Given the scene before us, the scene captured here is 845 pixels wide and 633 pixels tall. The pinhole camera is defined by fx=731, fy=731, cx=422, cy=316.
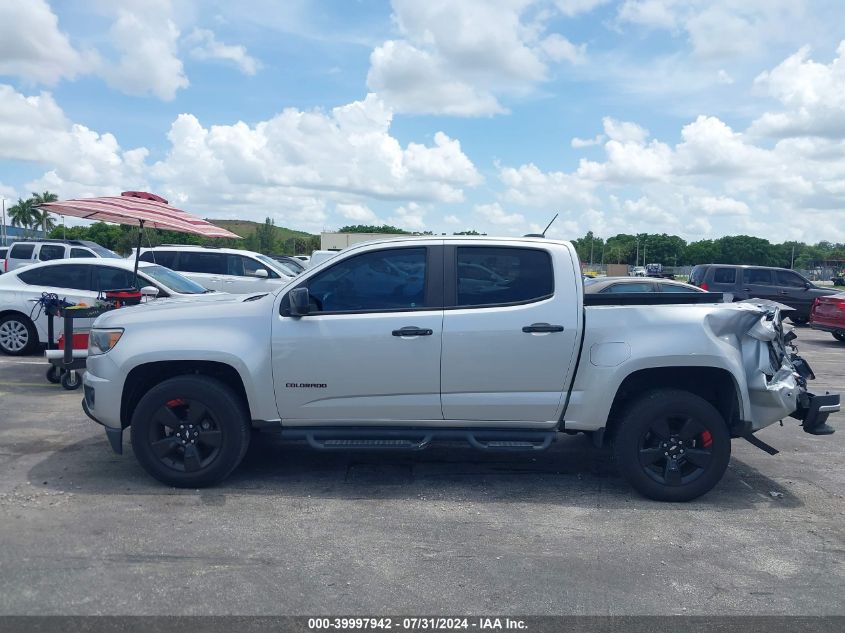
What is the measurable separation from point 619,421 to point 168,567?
326 cm

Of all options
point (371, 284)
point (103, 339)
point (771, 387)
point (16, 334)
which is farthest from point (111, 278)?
point (771, 387)

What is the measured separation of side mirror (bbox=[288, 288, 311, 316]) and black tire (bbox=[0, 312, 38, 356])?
25.5ft

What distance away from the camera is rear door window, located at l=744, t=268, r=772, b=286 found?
19375 millimetres

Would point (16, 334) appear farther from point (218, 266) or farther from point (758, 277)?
point (758, 277)

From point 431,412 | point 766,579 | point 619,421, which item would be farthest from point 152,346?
point 766,579

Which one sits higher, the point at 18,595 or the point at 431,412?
the point at 431,412

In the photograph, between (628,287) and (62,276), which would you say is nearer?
(62,276)

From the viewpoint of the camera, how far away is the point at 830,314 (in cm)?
1551

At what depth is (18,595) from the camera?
3783mm

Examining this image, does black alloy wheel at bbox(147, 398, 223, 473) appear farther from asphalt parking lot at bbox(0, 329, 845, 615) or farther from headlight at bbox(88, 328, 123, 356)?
headlight at bbox(88, 328, 123, 356)

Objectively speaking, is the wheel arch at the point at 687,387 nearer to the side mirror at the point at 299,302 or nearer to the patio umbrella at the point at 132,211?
the side mirror at the point at 299,302

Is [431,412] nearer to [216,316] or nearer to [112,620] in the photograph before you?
[216,316]

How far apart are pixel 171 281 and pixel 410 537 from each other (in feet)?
26.5

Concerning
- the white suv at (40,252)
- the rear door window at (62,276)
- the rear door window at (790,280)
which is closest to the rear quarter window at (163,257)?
the rear door window at (62,276)
